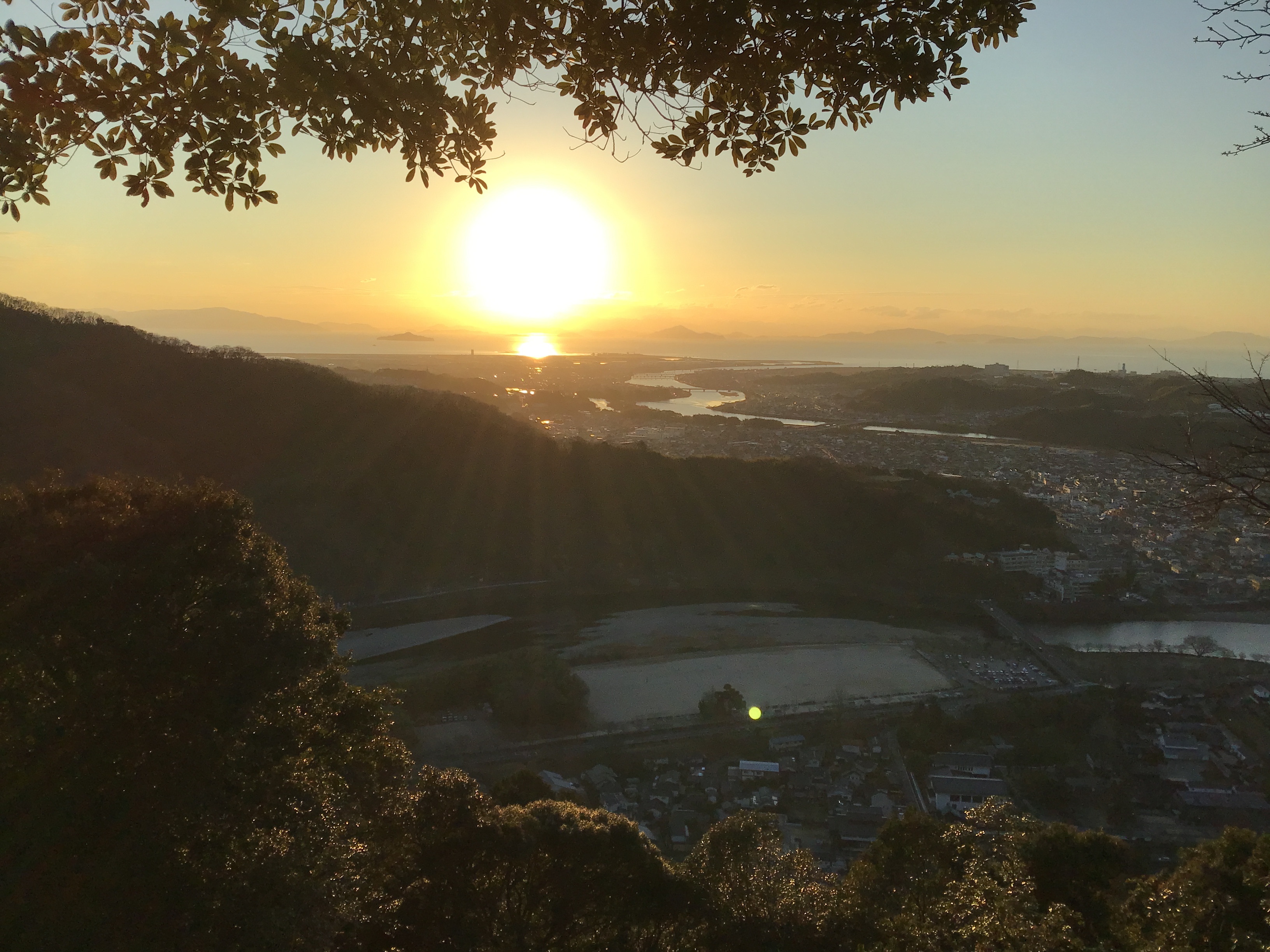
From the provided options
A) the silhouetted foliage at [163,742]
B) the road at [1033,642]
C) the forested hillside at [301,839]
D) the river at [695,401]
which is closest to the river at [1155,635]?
the road at [1033,642]

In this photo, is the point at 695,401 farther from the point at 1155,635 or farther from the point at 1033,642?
the point at 1033,642

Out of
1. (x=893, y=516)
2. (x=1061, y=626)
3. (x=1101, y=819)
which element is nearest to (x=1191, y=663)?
(x=1061, y=626)

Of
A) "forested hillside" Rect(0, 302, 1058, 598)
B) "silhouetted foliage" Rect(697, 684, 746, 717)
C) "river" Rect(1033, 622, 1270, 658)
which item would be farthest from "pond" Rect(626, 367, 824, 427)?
"silhouetted foliage" Rect(697, 684, 746, 717)

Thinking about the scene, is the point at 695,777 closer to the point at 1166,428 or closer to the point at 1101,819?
the point at 1101,819

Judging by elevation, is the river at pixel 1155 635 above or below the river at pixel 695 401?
below

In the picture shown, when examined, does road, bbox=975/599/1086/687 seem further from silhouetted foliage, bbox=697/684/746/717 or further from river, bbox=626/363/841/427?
river, bbox=626/363/841/427

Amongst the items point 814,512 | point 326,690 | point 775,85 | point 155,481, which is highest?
point 775,85

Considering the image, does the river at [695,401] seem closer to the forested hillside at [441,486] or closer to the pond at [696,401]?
the pond at [696,401]
